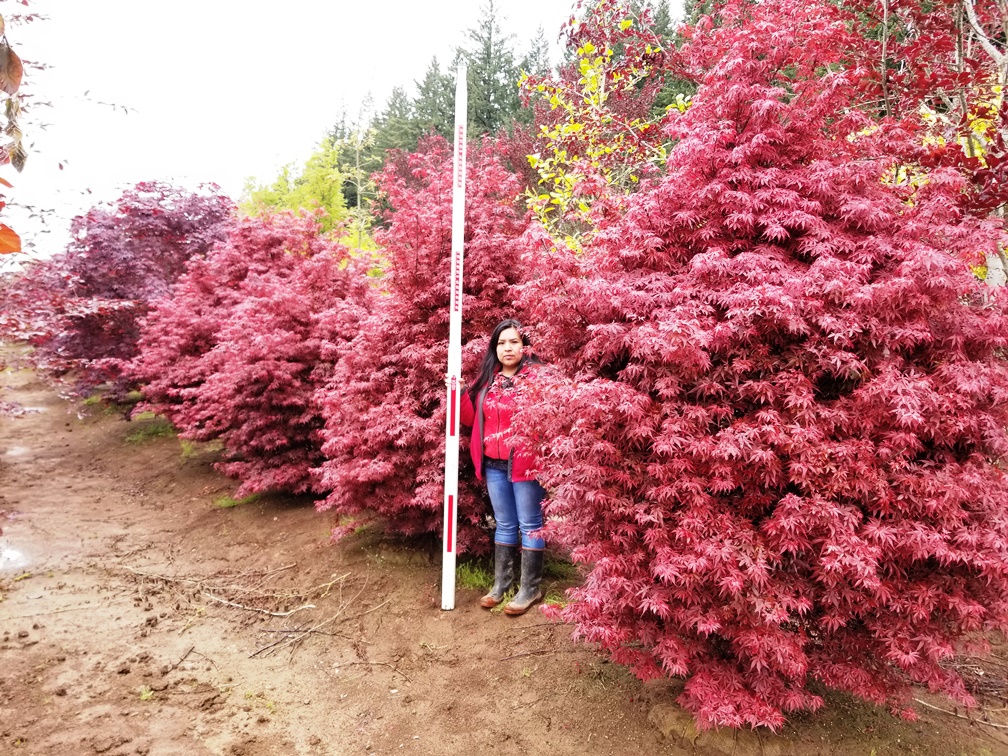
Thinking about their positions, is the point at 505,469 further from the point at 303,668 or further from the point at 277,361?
the point at 277,361

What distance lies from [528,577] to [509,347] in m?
1.56

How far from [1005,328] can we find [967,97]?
224cm

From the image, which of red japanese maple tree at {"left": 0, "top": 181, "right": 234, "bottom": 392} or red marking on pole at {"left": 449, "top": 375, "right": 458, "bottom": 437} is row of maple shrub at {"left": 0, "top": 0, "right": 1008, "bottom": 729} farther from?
red japanese maple tree at {"left": 0, "top": 181, "right": 234, "bottom": 392}

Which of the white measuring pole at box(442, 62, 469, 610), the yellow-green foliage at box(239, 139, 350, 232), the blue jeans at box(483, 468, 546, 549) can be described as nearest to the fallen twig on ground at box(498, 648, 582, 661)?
the blue jeans at box(483, 468, 546, 549)

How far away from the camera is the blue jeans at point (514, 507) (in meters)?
3.97

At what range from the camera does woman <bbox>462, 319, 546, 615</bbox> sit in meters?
3.89

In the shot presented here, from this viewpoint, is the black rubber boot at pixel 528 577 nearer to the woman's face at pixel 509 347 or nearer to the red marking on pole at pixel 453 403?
the red marking on pole at pixel 453 403

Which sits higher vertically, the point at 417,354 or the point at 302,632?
the point at 417,354

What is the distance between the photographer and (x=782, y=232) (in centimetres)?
260

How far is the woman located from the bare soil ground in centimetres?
25

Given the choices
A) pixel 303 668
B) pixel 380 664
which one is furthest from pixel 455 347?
pixel 303 668

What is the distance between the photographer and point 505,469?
4.00 metres

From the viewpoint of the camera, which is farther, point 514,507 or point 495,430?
point 514,507

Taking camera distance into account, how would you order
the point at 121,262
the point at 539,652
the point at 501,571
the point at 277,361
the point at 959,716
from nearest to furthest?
the point at 959,716 → the point at 539,652 → the point at 501,571 → the point at 277,361 → the point at 121,262
